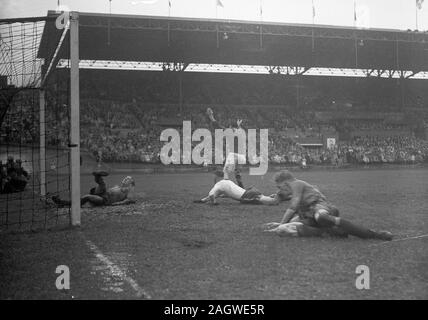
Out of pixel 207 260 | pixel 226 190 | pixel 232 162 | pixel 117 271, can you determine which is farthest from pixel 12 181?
pixel 207 260

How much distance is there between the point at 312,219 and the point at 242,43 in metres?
37.0

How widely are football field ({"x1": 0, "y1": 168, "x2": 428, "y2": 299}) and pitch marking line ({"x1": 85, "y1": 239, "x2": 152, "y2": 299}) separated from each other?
0.04ft

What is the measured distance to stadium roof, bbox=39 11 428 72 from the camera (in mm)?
38656

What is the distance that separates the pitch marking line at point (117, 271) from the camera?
4.48 metres

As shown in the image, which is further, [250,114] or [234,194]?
[250,114]

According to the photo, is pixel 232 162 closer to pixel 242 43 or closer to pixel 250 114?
pixel 242 43

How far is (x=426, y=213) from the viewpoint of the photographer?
33.4 feet

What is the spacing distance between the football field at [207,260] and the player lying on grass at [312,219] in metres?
0.17

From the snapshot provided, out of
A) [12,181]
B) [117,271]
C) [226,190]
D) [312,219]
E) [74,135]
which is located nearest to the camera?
[117,271]

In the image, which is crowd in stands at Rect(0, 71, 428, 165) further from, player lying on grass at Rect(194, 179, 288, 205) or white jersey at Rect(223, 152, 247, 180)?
player lying on grass at Rect(194, 179, 288, 205)

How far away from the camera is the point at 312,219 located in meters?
7.33

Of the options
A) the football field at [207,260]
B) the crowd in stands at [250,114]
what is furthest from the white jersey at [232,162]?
the crowd in stands at [250,114]

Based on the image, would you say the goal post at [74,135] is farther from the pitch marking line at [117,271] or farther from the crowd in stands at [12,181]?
the crowd in stands at [12,181]
